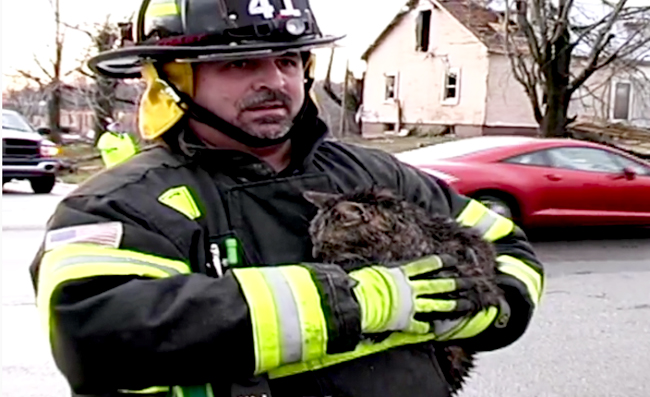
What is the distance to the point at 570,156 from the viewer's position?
11188mm

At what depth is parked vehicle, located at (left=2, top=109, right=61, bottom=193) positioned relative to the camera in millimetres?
16625

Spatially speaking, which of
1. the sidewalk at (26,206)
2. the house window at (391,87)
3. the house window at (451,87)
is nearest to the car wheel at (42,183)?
the sidewalk at (26,206)

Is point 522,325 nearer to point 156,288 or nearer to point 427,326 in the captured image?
point 427,326

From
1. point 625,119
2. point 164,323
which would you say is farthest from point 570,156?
point 625,119

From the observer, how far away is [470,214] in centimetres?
208

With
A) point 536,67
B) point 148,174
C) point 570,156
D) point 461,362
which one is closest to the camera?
point 148,174

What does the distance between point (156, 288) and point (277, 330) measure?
0.20 m

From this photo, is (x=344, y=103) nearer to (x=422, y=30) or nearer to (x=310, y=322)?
(x=422, y=30)

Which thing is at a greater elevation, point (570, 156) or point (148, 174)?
point (148, 174)

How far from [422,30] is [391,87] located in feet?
9.04

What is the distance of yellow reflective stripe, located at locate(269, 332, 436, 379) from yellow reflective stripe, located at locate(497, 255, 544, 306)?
0.28 m

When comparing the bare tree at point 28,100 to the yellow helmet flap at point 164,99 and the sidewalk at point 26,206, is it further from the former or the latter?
the yellow helmet flap at point 164,99

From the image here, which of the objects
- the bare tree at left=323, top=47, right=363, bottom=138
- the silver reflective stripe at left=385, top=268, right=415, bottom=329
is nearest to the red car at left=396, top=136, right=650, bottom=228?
the silver reflective stripe at left=385, top=268, right=415, bottom=329

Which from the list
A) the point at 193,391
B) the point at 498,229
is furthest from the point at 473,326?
the point at 193,391
